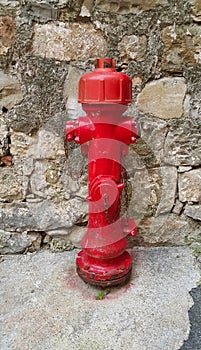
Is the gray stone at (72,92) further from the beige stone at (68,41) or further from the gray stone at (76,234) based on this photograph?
the gray stone at (76,234)

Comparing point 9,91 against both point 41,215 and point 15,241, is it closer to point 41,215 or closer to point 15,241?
point 41,215

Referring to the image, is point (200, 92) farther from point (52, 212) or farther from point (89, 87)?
point (52, 212)

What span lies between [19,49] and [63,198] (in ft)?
2.51

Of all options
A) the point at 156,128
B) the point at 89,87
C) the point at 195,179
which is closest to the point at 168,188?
the point at 195,179

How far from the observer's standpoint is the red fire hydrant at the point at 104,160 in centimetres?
133

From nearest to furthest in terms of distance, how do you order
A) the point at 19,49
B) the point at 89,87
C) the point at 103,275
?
the point at 89,87
the point at 103,275
the point at 19,49

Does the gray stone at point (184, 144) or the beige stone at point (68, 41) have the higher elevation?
the beige stone at point (68, 41)

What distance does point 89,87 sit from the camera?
1.33 meters

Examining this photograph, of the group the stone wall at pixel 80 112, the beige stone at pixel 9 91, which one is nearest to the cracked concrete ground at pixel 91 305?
the stone wall at pixel 80 112

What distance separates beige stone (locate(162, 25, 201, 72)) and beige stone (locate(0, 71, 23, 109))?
0.72 metres

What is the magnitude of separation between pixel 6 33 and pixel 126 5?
1.89ft

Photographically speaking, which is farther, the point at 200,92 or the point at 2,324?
the point at 200,92

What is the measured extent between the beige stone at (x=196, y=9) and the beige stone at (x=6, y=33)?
848 millimetres

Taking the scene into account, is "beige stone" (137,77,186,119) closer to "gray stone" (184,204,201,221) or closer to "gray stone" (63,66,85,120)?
"gray stone" (63,66,85,120)
